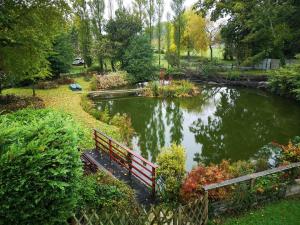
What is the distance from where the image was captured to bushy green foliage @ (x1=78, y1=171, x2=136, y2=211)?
23.4ft

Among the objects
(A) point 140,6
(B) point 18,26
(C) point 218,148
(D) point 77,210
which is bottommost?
(C) point 218,148

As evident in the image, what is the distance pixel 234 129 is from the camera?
17734 millimetres

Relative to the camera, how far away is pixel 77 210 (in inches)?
265

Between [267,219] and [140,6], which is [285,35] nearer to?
[140,6]

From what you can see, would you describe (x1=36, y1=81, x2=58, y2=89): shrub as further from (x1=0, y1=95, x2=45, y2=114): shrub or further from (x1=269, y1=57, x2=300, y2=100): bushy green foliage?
(x1=269, y1=57, x2=300, y2=100): bushy green foliage

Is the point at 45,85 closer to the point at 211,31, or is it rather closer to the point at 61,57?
the point at 61,57

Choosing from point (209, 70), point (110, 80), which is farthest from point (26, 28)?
point (209, 70)

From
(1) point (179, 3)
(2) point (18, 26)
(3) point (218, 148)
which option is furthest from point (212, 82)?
(2) point (18, 26)

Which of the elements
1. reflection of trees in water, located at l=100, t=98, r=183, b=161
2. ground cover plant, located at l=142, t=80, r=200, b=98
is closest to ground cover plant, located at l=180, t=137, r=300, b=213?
reflection of trees in water, located at l=100, t=98, r=183, b=161

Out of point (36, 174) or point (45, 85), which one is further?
point (45, 85)

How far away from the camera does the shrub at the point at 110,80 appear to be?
30.5 meters

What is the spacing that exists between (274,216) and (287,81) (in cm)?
2035

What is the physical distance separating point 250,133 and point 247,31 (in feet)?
82.9

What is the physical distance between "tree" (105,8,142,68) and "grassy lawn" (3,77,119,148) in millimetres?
7106
